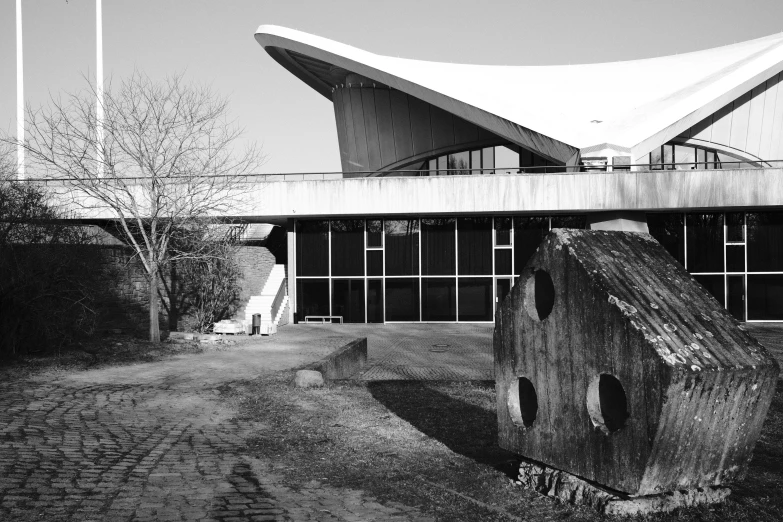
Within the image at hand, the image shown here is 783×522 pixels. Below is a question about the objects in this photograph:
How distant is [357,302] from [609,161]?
10.5 m

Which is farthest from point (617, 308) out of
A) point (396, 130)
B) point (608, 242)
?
point (396, 130)

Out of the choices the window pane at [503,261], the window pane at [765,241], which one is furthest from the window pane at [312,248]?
the window pane at [765,241]

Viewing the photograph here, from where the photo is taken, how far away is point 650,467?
5.12 metres

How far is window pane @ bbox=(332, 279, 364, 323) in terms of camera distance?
95.3ft

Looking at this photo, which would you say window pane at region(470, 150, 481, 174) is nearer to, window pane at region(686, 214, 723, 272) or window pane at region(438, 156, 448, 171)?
window pane at region(438, 156, 448, 171)

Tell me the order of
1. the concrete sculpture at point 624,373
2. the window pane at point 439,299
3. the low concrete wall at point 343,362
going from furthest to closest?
the window pane at point 439,299 < the low concrete wall at point 343,362 < the concrete sculpture at point 624,373

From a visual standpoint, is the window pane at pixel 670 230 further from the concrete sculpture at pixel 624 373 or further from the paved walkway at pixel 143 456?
the concrete sculpture at pixel 624 373

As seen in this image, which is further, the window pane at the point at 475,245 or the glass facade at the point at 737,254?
the window pane at the point at 475,245

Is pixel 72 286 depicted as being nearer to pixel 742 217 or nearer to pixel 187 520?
pixel 187 520

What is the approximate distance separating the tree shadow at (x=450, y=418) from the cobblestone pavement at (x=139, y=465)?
172 centimetres

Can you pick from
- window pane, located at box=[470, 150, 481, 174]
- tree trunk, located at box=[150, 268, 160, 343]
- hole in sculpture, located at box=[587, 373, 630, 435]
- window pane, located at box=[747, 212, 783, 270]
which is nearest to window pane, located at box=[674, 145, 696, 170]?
window pane, located at box=[747, 212, 783, 270]

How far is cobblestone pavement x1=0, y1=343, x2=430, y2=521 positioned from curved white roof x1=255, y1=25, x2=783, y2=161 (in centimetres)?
→ 2082

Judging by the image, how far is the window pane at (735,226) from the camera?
1102 inches

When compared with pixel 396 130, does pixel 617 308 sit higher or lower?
lower
